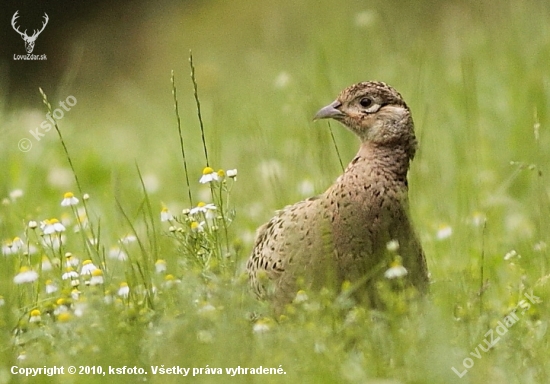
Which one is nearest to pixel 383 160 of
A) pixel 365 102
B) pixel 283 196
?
pixel 365 102

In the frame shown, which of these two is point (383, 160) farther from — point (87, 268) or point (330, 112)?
point (87, 268)

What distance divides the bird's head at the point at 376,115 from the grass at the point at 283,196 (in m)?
0.37

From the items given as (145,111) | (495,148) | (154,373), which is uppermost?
(145,111)

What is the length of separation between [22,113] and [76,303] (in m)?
4.48

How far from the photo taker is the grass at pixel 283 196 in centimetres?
374

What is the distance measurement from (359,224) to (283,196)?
1.12 m

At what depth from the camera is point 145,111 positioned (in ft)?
32.0

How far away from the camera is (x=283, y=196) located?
544 centimetres

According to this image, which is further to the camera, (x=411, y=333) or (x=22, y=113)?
(x=22, y=113)

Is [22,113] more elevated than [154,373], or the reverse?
[22,113]

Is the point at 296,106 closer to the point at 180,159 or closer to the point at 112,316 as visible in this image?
the point at 180,159

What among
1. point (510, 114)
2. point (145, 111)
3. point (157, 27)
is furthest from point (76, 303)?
point (157, 27)

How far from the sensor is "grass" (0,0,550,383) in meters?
3.74

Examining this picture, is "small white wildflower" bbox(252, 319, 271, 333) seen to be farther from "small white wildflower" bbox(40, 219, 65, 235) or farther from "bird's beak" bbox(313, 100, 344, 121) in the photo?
"bird's beak" bbox(313, 100, 344, 121)
